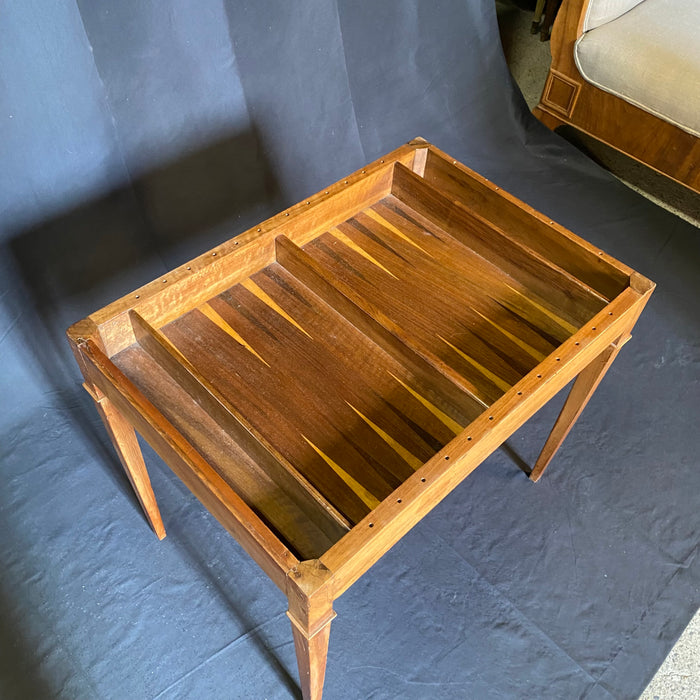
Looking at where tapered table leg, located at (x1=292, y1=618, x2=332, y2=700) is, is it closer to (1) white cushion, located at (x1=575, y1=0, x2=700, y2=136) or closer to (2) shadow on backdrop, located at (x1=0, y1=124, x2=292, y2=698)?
(2) shadow on backdrop, located at (x1=0, y1=124, x2=292, y2=698)

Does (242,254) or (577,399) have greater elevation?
(242,254)

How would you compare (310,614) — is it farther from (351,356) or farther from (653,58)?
(653,58)

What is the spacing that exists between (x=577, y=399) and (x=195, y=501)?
86cm

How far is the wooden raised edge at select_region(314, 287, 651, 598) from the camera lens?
2.96 feet

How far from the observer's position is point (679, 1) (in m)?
2.13

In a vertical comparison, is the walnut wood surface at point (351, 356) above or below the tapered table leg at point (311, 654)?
above

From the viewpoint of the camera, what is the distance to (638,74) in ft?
6.65

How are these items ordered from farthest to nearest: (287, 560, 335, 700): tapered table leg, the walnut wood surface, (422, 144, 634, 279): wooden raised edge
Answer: (422, 144, 634, 279): wooden raised edge → the walnut wood surface → (287, 560, 335, 700): tapered table leg

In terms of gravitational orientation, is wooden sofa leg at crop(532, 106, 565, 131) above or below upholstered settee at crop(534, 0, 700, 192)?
below

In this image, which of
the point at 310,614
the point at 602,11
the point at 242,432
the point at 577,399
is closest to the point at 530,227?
the point at 577,399

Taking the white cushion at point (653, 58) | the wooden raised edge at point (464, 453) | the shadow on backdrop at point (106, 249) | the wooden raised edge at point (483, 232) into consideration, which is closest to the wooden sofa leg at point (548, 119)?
the white cushion at point (653, 58)

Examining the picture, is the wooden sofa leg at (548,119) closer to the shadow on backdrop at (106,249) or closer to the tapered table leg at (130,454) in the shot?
the shadow on backdrop at (106,249)

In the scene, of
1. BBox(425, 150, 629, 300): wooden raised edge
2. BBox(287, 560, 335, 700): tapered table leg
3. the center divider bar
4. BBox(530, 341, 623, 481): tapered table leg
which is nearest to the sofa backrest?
BBox(425, 150, 629, 300): wooden raised edge

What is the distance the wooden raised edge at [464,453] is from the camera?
35.6 inches
